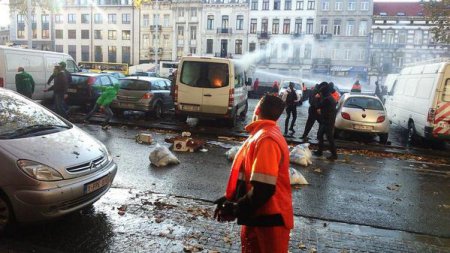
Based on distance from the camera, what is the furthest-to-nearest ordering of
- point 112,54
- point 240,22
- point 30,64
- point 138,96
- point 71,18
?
1. point 71,18
2. point 112,54
3. point 240,22
4. point 30,64
5. point 138,96

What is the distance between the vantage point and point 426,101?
11430mm

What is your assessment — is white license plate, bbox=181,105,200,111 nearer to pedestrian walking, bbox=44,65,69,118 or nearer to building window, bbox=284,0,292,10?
pedestrian walking, bbox=44,65,69,118

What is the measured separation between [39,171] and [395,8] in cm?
6108

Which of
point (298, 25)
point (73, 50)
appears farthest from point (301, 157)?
point (73, 50)

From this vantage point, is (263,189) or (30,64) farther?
(30,64)

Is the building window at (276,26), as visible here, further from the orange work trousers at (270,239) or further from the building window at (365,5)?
the orange work trousers at (270,239)

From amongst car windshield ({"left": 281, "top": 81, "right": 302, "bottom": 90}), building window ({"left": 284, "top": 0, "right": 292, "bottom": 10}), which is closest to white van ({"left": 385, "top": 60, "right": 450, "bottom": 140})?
car windshield ({"left": 281, "top": 81, "right": 302, "bottom": 90})

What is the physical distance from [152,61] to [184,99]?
178 feet

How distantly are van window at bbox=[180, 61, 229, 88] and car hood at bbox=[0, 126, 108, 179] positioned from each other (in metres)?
7.62

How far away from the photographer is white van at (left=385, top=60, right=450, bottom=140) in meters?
10.9

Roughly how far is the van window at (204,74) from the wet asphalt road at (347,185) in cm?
321

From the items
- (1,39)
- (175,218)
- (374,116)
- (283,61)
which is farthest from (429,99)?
(1,39)

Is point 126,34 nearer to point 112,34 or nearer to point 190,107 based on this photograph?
point 112,34

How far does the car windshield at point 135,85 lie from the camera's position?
14.1m
